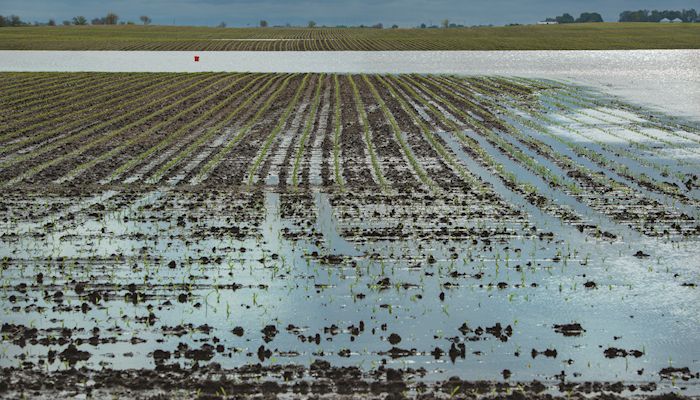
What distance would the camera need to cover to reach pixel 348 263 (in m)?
13.5

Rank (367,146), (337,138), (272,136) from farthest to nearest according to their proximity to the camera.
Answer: (272,136)
(337,138)
(367,146)

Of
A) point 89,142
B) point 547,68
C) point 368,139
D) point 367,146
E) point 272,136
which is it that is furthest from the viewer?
point 547,68

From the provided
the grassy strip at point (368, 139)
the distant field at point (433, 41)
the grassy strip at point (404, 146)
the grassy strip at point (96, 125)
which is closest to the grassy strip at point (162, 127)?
the grassy strip at point (96, 125)

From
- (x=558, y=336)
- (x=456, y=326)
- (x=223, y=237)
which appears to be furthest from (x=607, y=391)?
(x=223, y=237)

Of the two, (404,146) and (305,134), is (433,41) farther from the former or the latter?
(404,146)

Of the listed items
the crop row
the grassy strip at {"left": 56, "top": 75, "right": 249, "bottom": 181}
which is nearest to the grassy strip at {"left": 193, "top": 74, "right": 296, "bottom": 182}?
the crop row

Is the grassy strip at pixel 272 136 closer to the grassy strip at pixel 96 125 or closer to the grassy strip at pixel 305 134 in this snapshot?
the grassy strip at pixel 305 134

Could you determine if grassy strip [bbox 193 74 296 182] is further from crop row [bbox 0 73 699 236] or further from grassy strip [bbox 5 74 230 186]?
grassy strip [bbox 5 74 230 186]

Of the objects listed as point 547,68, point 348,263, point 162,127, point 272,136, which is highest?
point 547,68

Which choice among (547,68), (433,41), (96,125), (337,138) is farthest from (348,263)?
(433,41)

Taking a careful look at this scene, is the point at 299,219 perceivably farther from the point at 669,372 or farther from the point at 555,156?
the point at 555,156

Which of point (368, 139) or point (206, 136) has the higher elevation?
point (206, 136)

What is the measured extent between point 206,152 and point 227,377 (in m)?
→ 16.1

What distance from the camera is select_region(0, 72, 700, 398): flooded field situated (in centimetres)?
940
